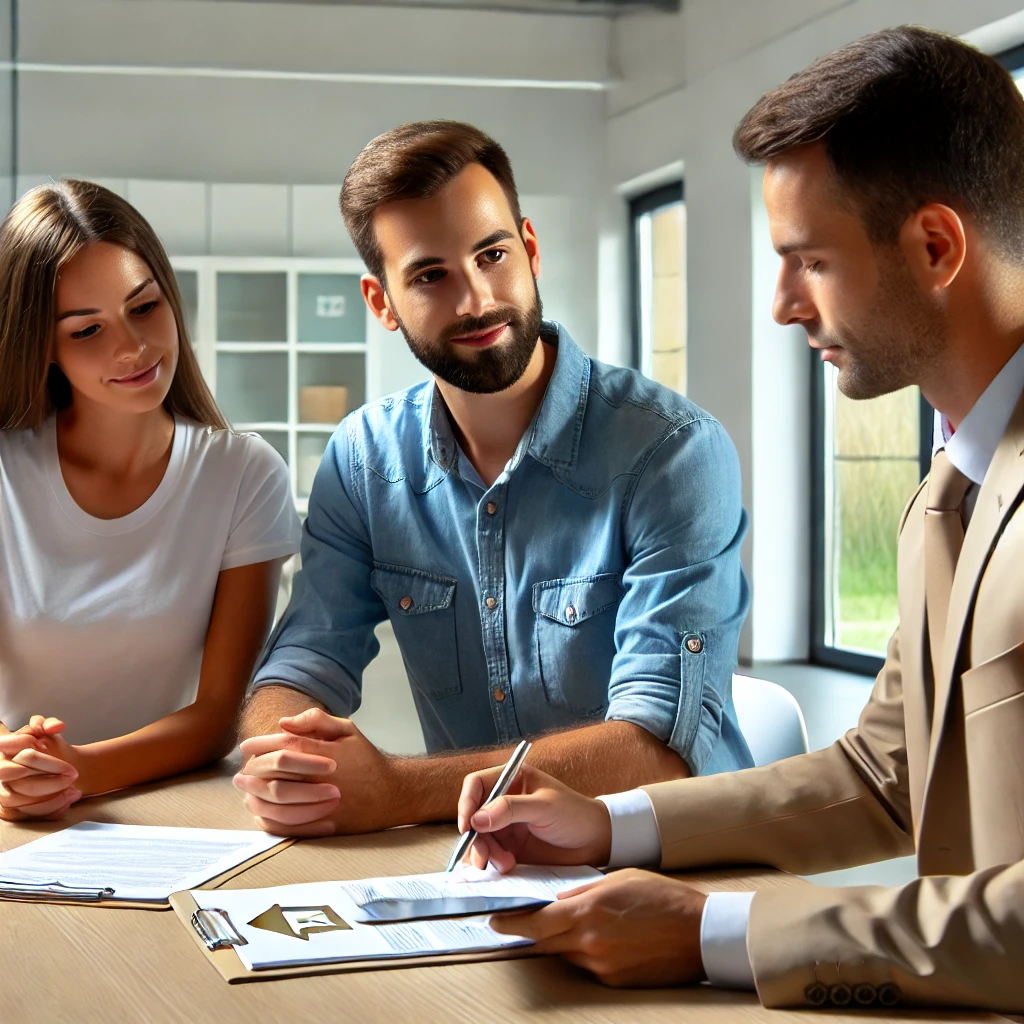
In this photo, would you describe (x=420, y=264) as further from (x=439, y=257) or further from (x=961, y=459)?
(x=961, y=459)

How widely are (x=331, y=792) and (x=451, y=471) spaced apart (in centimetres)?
61

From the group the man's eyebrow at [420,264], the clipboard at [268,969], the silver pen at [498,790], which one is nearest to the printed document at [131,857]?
the clipboard at [268,969]

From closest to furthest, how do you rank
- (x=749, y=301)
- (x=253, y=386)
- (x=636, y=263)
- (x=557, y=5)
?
(x=749, y=301) → (x=253, y=386) → (x=557, y=5) → (x=636, y=263)

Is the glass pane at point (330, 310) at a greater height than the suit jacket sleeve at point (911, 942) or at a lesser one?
greater

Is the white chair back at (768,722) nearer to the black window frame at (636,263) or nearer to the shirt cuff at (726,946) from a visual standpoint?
the shirt cuff at (726,946)

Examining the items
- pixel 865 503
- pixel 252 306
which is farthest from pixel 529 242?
pixel 252 306

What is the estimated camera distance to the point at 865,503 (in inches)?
173

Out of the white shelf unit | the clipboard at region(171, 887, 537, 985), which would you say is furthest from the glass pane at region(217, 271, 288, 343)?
the clipboard at region(171, 887, 537, 985)

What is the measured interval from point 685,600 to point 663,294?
4.05 meters

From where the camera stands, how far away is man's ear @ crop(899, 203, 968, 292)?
3.72 feet

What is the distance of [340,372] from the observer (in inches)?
200

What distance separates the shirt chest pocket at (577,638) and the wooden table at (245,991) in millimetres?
582

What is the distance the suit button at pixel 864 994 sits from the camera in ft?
2.85

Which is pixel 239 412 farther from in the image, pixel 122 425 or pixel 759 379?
pixel 122 425
